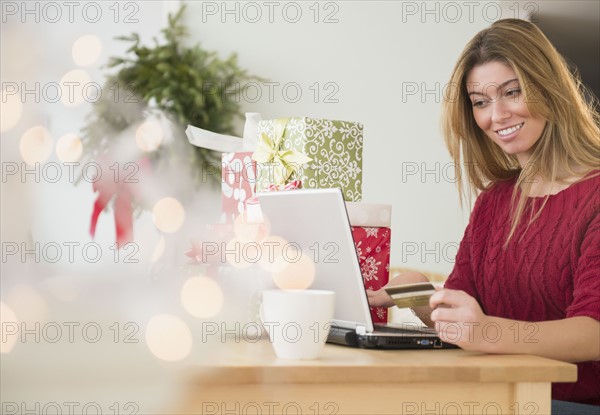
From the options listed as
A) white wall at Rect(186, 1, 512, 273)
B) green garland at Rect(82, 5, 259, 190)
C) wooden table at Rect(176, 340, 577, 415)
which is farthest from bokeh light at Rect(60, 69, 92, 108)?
white wall at Rect(186, 1, 512, 273)

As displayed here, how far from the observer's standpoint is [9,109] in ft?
1.02

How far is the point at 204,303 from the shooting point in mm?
279

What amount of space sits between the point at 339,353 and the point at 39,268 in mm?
625

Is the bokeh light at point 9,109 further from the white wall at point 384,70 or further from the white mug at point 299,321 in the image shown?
the white wall at point 384,70

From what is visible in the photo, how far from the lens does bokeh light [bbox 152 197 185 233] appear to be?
0.87ft

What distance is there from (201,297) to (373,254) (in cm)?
93

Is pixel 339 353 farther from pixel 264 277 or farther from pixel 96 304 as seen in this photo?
pixel 96 304

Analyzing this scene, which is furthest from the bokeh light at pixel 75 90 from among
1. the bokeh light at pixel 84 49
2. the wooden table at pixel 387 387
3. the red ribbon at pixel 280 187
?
the red ribbon at pixel 280 187

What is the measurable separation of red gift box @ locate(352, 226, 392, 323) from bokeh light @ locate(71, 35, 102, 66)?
0.80m

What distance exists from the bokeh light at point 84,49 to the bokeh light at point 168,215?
5.1 inches

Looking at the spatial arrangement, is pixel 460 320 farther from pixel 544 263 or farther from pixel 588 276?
pixel 544 263

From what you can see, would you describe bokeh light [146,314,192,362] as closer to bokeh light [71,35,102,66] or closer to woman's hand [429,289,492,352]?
bokeh light [71,35,102,66]

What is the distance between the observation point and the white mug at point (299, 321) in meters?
A: 0.72

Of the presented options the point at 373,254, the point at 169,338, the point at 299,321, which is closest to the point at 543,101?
the point at 373,254
